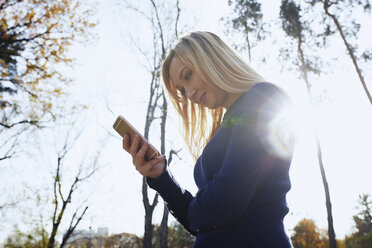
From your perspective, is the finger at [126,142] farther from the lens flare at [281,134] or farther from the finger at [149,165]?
the lens flare at [281,134]

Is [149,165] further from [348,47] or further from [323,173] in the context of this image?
[348,47]

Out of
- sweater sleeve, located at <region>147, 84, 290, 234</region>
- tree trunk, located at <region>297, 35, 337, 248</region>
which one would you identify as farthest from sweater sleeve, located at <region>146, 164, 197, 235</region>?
tree trunk, located at <region>297, 35, 337, 248</region>

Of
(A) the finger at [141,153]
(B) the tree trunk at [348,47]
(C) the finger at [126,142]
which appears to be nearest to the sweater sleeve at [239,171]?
(A) the finger at [141,153]

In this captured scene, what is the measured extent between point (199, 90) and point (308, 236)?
53.4m

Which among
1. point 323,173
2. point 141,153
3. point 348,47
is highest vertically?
point 348,47

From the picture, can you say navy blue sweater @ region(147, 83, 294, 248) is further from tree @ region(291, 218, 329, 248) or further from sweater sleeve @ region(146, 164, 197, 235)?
tree @ region(291, 218, 329, 248)

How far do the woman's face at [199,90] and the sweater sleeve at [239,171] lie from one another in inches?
15.6

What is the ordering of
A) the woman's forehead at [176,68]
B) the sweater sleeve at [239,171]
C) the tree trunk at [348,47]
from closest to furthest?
the sweater sleeve at [239,171] → the woman's forehead at [176,68] → the tree trunk at [348,47]

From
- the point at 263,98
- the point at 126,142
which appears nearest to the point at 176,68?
the point at 126,142

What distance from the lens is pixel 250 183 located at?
81cm

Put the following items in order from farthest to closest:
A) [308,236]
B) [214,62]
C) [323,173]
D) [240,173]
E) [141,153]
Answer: [308,236]
[323,173]
[214,62]
[141,153]
[240,173]

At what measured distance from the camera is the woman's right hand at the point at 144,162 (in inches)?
46.0

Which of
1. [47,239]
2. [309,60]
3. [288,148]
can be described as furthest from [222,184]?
[47,239]

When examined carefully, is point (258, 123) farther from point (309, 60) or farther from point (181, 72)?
point (309, 60)
